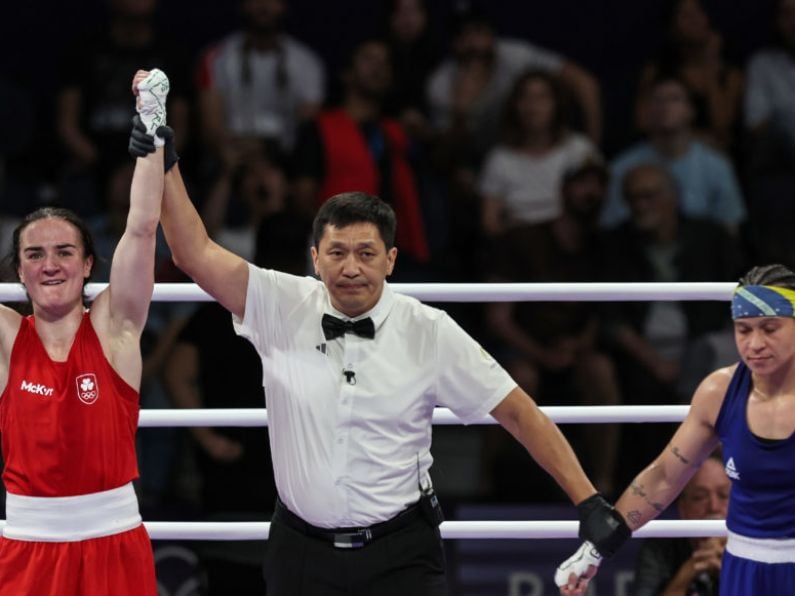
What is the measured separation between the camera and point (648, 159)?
681cm

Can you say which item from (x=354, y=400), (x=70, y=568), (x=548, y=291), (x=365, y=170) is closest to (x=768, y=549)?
(x=548, y=291)

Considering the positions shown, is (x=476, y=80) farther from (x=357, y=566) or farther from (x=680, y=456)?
(x=357, y=566)

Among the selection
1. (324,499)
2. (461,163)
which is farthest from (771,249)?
(324,499)

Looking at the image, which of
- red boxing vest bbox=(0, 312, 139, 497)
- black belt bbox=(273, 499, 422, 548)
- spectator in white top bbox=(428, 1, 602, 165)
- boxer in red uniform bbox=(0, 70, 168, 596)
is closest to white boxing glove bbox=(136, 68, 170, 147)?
boxer in red uniform bbox=(0, 70, 168, 596)

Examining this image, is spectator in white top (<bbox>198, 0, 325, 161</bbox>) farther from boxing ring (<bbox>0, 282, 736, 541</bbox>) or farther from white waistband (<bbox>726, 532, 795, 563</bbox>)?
white waistband (<bbox>726, 532, 795, 563</bbox>)

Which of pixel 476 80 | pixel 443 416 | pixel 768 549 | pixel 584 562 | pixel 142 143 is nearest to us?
pixel 142 143

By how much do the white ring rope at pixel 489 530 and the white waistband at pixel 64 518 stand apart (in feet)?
1.86

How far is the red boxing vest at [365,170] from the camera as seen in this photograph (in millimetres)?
6598

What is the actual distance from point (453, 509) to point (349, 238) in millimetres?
2145

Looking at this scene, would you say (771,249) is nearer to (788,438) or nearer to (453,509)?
(453,509)

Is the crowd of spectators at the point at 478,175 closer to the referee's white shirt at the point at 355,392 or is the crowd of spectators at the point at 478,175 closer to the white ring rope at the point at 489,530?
the white ring rope at the point at 489,530

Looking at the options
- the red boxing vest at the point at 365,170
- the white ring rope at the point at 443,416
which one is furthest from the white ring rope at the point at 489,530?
the red boxing vest at the point at 365,170

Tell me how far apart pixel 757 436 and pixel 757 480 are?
Result: 0.33ft

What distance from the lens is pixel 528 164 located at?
265 inches
